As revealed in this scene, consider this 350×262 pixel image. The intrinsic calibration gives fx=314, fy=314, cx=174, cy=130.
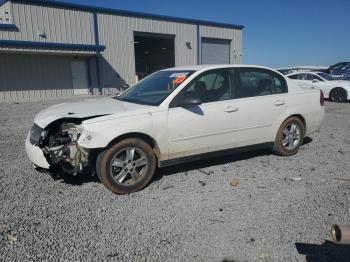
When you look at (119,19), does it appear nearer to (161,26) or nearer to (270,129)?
(161,26)

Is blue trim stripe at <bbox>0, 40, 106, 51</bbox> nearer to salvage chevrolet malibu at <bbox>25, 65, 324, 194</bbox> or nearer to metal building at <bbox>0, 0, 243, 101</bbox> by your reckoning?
metal building at <bbox>0, 0, 243, 101</bbox>

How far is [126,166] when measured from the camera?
4.11 meters

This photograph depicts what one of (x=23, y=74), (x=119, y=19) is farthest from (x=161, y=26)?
(x=23, y=74)

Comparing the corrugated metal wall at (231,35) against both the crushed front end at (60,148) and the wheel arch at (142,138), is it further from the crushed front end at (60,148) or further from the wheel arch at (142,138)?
the crushed front end at (60,148)

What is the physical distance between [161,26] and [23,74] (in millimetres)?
11428

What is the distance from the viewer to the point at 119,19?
2330 cm

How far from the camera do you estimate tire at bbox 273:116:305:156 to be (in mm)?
5555

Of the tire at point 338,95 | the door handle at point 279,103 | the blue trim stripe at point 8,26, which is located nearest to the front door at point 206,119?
the door handle at point 279,103

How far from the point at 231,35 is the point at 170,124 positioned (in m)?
28.3

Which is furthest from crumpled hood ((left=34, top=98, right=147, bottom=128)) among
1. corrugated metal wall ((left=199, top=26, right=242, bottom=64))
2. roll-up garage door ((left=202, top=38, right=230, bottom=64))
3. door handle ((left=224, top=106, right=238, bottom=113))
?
roll-up garage door ((left=202, top=38, right=230, bottom=64))

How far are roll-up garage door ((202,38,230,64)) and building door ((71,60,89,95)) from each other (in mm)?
11321

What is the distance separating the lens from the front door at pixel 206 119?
4410mm

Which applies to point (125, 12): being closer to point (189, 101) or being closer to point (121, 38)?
point (121, 38)

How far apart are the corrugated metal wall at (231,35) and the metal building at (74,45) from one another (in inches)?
9.0
